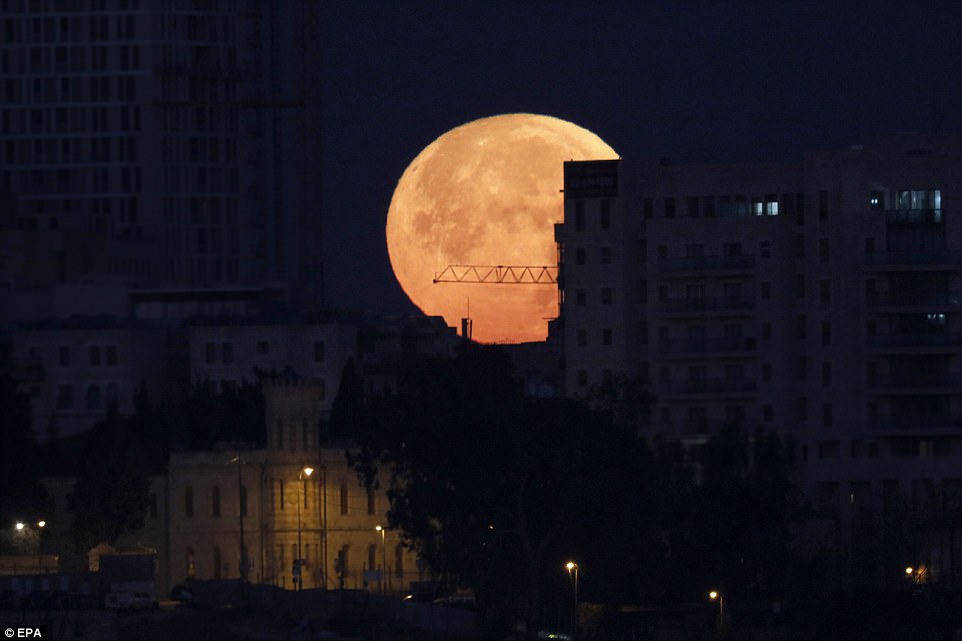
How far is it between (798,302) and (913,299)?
5.90 m

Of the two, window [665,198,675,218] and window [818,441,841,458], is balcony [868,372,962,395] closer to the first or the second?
window [818,441,841,458]

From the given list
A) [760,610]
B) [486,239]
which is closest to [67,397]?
[486,239]

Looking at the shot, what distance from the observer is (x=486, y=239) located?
173500 mm

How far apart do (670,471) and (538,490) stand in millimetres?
8148

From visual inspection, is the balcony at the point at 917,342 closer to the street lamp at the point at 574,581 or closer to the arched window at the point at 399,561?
the arched window at the point at 399,561

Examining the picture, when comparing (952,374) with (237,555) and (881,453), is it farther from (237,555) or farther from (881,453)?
(237,555)

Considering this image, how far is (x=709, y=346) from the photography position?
482 ft

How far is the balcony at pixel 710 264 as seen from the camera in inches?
5733

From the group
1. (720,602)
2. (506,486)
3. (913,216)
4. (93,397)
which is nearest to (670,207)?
(913,216)

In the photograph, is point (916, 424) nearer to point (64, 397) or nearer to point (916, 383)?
point (916, 383)

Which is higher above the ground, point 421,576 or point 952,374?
point 952,374

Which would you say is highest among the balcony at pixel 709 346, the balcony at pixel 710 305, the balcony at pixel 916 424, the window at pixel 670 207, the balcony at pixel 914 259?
the window at pixel 670 207

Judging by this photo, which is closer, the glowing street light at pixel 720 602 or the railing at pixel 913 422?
the glowing street light at pixel 720 602

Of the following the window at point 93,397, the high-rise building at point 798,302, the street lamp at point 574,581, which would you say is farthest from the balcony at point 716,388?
the window at point 93,397
